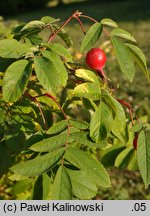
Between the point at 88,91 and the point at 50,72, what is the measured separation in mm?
152

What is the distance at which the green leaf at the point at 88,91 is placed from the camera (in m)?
1.35

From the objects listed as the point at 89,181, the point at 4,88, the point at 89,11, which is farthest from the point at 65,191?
the point at 89,11

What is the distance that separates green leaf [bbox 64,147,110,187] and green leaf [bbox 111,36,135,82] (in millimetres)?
341

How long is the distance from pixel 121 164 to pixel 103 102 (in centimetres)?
58

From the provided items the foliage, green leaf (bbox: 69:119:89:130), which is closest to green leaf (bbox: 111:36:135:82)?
the foliage

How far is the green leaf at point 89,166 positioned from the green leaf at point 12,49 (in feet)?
1.11

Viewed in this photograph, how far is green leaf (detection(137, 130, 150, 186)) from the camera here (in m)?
1.25

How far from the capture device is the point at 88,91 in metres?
1.36

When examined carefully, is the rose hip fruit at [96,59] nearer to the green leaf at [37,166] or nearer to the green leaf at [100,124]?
the green leaf at [100,124]

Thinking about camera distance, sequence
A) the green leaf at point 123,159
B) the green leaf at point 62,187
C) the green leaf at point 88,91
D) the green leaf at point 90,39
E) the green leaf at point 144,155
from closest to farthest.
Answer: the green leaf at point 62,187 → the green leaf at point 144,155 → the green leaf at point 88,91 → the green leaf at point 90,39 → the green leaf at point 123,159

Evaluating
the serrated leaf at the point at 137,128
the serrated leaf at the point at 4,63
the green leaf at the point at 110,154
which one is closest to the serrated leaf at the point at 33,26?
the serrated leaf at the point at 4,63

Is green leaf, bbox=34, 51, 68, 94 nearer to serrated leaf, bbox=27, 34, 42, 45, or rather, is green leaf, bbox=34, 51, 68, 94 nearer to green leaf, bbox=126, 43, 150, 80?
serrated leaf, bbox=27, 34, 42, 45

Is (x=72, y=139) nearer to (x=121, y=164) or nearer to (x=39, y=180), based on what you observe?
(x=39, y=180)

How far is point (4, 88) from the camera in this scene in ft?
4.19
